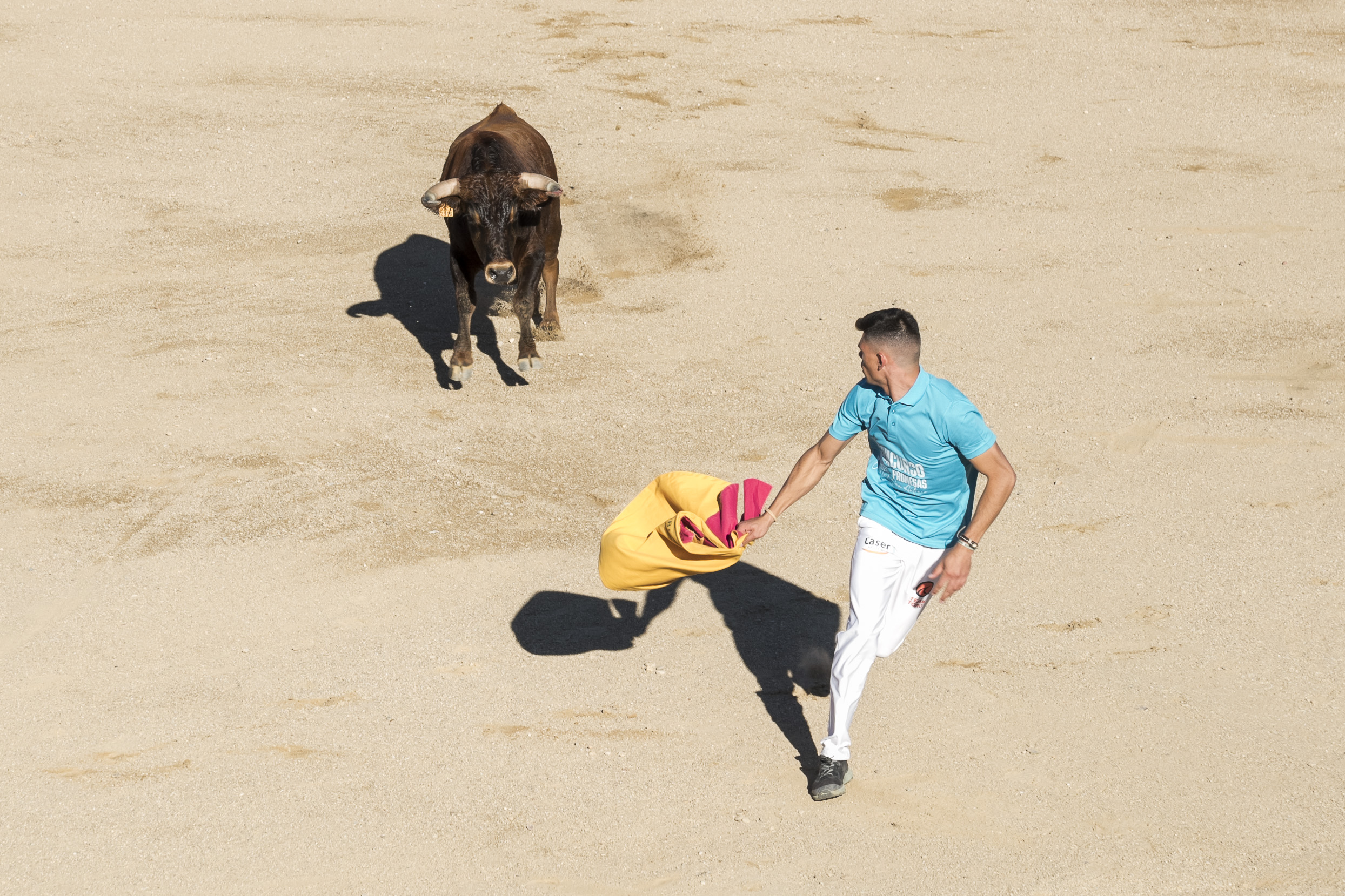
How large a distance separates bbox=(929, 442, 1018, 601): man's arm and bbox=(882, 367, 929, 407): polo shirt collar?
35 cm

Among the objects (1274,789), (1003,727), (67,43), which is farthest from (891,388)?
(67,43)

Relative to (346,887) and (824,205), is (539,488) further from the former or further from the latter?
(824,205)

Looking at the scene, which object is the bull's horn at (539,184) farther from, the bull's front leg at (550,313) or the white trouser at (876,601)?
the white trouser at (876,601)

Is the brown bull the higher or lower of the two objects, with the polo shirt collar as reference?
lower

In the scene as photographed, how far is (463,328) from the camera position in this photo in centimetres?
1084

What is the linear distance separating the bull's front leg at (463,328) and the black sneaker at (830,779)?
571cm

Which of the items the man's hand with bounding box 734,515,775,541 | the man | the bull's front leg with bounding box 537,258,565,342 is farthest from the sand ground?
the man's hand with bounding box 734,515,775,541

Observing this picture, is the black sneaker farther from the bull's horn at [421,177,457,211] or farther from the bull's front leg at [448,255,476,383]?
the bull's horn at [421,177,457,211]

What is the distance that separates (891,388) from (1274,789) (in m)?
2.74

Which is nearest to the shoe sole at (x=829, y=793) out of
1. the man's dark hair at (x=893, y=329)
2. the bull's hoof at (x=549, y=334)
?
the man's dark hair at (x=893, y=329)

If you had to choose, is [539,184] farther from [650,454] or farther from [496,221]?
[650,454]

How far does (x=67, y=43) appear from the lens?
58.8 ft

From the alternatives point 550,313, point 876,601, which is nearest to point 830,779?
point 876,601

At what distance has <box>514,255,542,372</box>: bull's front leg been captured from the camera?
1087 centimetres
